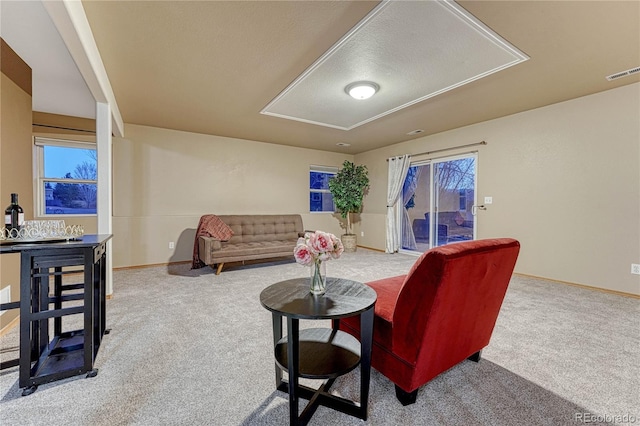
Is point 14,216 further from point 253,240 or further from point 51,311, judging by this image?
point 253,240

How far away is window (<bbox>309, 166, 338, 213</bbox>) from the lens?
22.0ft

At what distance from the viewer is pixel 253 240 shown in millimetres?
5102

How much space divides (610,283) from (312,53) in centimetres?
429

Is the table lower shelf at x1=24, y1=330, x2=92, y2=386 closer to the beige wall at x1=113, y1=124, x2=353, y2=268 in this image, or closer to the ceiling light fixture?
the beige wall at x1=113, y1=124, x2=353, y2=268

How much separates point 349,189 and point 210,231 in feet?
10.1

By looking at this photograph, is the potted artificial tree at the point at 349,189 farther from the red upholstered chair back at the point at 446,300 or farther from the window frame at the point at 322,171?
the red upholstered chair back at the point at 446,300

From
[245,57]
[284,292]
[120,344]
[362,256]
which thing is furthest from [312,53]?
[362,256]

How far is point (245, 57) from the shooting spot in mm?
2520

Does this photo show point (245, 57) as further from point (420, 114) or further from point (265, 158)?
point (265, 158)

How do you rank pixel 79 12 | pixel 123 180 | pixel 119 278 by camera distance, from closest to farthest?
pixel 79 12 < pixel 119 278 < pixel 123 180

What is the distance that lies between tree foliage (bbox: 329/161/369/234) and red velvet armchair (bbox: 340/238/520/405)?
4523 mm

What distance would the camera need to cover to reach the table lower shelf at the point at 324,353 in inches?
55.5

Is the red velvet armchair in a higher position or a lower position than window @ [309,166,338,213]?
Answer: lower

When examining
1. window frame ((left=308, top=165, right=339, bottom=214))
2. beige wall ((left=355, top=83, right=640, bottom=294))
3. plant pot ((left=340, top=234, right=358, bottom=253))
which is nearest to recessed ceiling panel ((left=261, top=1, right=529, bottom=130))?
beige wall ((left=355, top=83, right=640, bottom=294))
